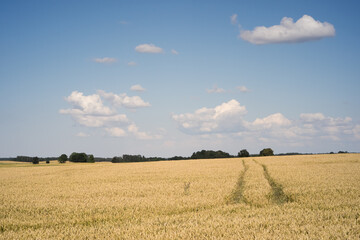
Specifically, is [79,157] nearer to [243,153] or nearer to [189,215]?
[243,153]

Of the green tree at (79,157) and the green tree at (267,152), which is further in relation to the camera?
the green tree at (79,157)

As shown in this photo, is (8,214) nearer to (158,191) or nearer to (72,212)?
(72,212)

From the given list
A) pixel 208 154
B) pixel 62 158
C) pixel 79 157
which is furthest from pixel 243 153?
pixel 62 158

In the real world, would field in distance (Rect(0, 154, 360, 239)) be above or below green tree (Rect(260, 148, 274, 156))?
below

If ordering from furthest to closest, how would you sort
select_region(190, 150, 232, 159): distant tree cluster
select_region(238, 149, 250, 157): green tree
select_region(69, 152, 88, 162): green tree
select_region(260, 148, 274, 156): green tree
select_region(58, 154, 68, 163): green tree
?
select_region(190, 150, 232, 159): distant tree cluster
select_region(69, 152, 88, 162): green tree
select_region(238, 149, 250, 157): green tree
select_region(58, 154, 68, 163): green tree
select_region(260, 148, 274, 156): green tree

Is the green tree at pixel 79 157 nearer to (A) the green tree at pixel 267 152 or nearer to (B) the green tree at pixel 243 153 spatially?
(B) the green tree at pixel 243 153

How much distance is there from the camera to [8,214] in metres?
13.2

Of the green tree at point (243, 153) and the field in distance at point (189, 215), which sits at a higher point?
the green tree at point (243, 153)

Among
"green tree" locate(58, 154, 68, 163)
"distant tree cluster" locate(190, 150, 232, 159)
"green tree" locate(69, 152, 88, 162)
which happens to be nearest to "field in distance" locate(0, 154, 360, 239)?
"green tree" locate(58, 154, 68, 163)

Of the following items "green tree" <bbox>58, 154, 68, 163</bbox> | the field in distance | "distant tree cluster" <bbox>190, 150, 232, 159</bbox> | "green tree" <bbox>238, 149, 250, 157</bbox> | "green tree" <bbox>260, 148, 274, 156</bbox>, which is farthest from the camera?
"distant tree cluster" <bbox>190, 150, 232, 159</bbox>

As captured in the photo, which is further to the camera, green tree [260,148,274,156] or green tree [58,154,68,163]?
green tree [58,154,68,163]

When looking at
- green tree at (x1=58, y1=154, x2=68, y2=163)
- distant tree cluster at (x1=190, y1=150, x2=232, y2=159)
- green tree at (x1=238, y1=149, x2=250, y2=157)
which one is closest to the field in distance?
green tree at (x1=238, y1=149, x2=250, y2=157)

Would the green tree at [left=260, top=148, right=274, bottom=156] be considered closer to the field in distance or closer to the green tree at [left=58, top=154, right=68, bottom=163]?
the green tree at [left=58, top=154, right=68, bottom=163]

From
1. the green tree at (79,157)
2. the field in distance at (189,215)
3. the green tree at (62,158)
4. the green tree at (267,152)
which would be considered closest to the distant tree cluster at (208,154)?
the green tree at (267,152)
